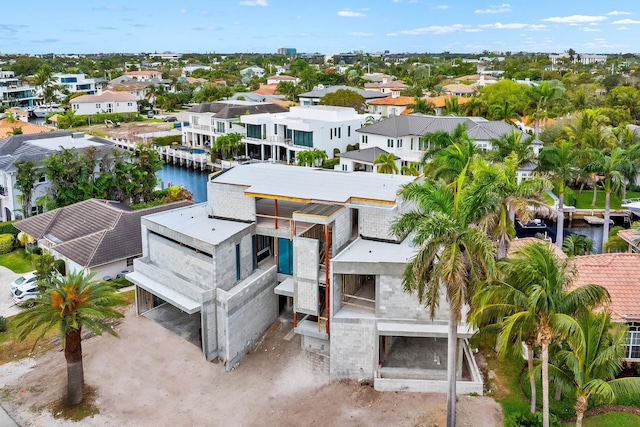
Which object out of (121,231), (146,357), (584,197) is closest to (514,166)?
(146,357)

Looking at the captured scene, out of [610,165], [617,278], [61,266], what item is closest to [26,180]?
[61,266]

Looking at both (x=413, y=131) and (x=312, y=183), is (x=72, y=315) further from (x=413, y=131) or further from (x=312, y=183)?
(x=413, y=131)

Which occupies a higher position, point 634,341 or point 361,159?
point 361,159

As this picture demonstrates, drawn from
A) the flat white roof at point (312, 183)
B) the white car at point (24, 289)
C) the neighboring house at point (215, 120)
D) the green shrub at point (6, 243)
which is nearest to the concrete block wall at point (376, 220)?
the flat white roof at point (312, 183)

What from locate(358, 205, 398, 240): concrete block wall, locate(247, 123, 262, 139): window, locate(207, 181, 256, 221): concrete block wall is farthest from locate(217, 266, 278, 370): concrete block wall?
locate(247, 123, 262, 139): window

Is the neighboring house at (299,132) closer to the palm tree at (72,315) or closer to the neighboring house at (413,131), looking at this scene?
the neighboring house at (413,131)

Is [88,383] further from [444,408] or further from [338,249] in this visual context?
[444,408]

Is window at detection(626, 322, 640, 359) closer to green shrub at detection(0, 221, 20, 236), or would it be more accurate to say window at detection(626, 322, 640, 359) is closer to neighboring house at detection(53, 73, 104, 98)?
green shrub at detection(0, 221, 20, 236)
